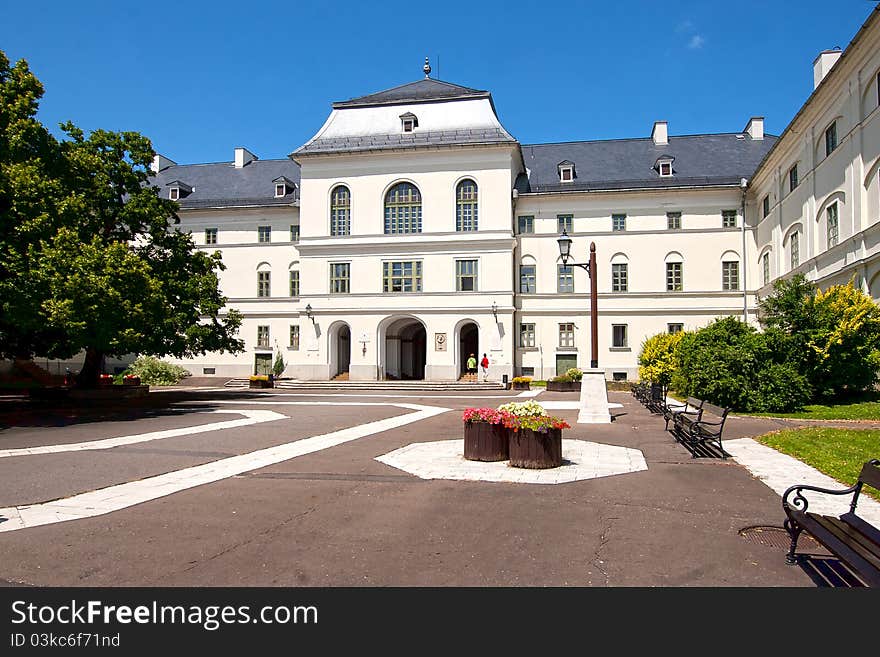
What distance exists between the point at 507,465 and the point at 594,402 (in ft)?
24.4

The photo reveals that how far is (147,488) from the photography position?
332 inches

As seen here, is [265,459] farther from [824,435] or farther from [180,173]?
[180,173]

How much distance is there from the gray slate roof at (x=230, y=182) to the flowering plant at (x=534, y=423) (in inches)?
1488

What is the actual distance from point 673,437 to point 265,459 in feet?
29.3

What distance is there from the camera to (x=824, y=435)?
12.7 m

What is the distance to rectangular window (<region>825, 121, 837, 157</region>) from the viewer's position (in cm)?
2542

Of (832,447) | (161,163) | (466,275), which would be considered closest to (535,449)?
(832,447)

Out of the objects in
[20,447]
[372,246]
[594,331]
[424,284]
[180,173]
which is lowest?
[20,447]

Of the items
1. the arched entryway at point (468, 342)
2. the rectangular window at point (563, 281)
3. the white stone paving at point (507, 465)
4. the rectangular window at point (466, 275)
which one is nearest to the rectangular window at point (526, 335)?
the rectangular window at point (563, 281)

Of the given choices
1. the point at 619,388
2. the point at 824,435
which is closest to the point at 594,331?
the point at 824,435

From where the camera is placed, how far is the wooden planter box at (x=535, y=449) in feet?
31.8

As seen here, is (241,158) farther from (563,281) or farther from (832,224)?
(832,224)

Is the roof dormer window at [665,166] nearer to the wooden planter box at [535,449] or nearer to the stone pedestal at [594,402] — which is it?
the stone pedestal at [594,402]
